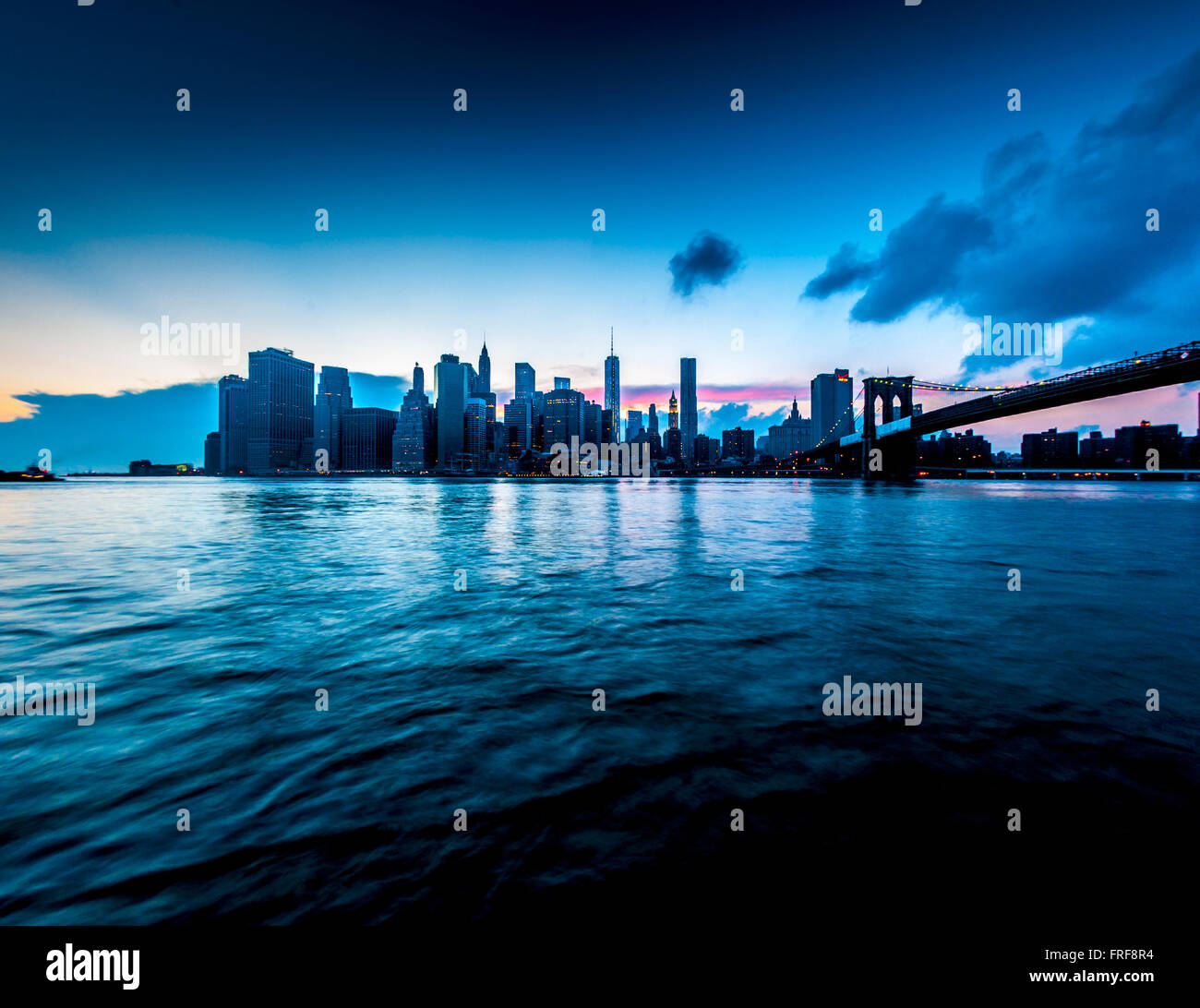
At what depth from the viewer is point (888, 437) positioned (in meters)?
102

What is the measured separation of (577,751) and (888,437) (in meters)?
114

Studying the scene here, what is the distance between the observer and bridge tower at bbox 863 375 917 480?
106 meters

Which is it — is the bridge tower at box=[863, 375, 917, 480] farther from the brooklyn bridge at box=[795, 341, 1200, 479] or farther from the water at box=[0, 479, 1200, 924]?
the water at box=[0, 479, 1200, 924]

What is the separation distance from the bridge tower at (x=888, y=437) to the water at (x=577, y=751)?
343ft

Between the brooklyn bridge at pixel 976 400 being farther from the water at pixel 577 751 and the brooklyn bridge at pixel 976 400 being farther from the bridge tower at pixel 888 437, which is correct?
the water at pixel 577 751

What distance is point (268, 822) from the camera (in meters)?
3.95

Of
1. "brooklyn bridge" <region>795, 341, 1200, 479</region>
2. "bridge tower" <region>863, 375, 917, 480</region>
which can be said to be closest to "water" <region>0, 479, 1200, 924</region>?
"brooklyn bridge" <region>795, 341, 1200, 479</region>

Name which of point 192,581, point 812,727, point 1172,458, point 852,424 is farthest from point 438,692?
point 1172,458

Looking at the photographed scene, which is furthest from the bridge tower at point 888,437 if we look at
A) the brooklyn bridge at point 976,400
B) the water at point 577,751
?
the water at point 577,751

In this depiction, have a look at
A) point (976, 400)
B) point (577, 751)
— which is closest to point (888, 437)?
point (976, 400)

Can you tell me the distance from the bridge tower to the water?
10468cm

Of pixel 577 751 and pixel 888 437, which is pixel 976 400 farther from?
pixel 577 751
